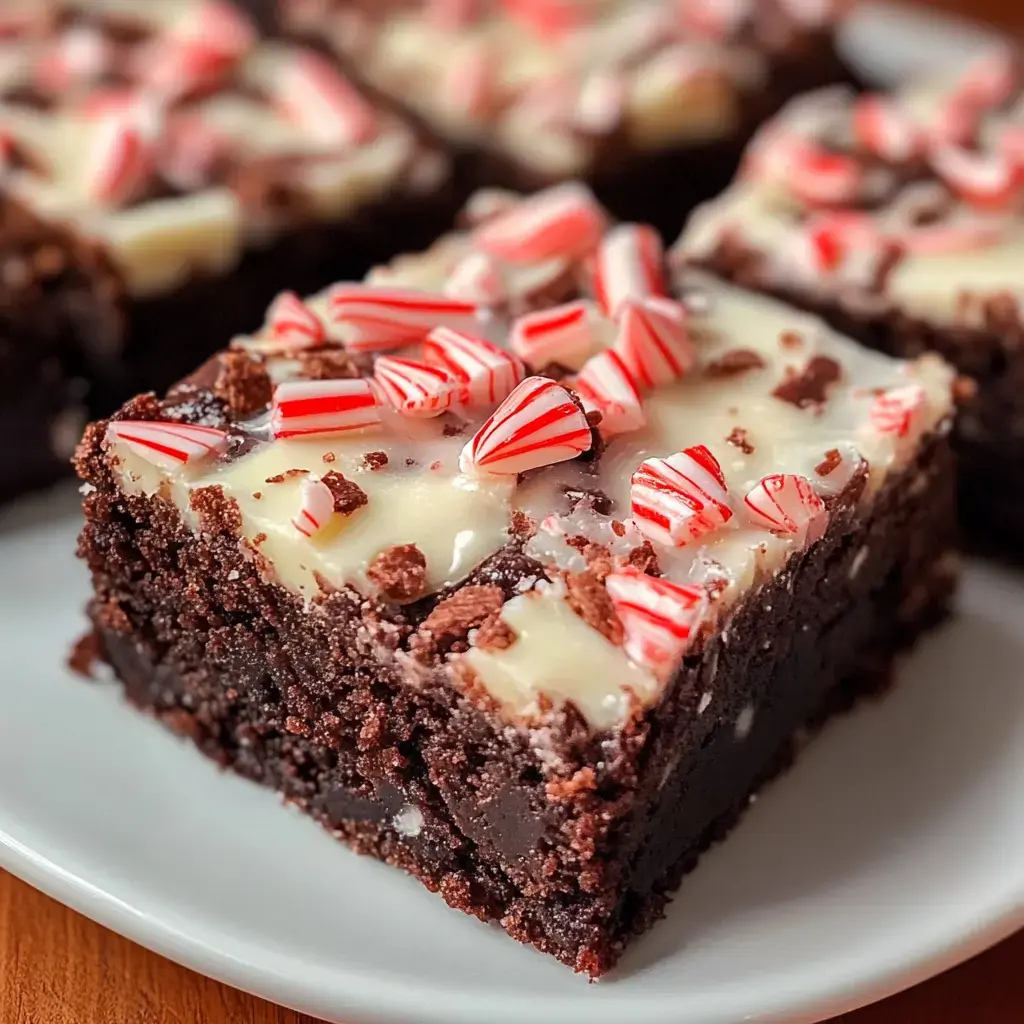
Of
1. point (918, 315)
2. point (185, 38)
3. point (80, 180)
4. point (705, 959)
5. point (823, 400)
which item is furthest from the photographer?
point (185, 38)

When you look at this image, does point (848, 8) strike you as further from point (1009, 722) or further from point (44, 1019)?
point (44, 1019)

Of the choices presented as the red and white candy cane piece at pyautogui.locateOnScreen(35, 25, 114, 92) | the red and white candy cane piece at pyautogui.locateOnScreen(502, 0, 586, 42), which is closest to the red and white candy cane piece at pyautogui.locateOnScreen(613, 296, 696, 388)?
the red and white candy cane piece at pyautogui.locateOnScreen(502, 0, 586, 42)

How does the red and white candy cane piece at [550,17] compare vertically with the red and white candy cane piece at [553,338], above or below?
below

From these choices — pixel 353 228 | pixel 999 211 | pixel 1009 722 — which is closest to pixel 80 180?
pixel 353 228

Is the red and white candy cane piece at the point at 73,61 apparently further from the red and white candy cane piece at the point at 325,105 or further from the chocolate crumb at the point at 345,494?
the chocolate crumb at the point at 345,494

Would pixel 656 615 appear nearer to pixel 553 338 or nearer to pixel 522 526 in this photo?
pixel 522 526

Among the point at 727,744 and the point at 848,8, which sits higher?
the point at 848,8

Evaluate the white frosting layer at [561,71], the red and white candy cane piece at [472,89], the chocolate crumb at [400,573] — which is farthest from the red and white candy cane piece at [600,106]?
the chocolate crumb at [400,573]
